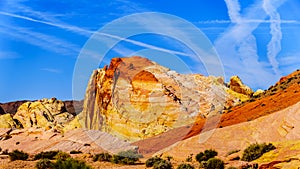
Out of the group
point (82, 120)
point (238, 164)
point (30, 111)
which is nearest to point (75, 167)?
point (238, 164)

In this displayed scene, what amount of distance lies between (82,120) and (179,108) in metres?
25.6

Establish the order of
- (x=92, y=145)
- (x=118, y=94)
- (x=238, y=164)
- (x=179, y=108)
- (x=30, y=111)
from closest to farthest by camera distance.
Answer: (x=238, y=164) < (x=92, y=145) < (x=179, y=108) < (x=118, y=94) < (x=30, y=111)

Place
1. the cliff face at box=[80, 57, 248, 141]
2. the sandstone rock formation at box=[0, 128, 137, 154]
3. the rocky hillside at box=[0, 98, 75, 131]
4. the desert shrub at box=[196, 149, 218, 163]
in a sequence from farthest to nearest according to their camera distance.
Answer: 1. the rocky hillside at box=[0, 98, 75, 131]
2. the cliff face at box=[80, 57, 248, 141]
3. the sandstone rock formation at box=[0, 128, 137, 154]
4. the desert shrub at box=[196, 149, 218, 163]

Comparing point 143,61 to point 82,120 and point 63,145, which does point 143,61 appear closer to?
point 82,120

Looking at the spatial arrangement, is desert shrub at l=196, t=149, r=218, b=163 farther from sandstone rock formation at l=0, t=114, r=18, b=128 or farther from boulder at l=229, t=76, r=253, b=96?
sandstone rock formation at l=0, t=114, r=18, b=128

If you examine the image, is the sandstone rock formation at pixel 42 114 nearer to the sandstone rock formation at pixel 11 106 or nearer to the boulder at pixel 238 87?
the boulder at pixel 238 87

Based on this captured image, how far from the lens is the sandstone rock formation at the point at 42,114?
102438 mm

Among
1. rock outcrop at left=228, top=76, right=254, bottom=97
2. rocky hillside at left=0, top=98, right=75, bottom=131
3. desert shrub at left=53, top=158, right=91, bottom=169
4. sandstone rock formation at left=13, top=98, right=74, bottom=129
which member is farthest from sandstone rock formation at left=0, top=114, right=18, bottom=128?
desert shrub at left=53, top=158, right=91, bottom=169

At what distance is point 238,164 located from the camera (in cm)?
Answer: 2094

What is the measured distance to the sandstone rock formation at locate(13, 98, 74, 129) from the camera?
336 feet

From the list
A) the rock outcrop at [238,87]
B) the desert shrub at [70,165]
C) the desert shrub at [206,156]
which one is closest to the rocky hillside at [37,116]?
the rock outcrop at [238,87]

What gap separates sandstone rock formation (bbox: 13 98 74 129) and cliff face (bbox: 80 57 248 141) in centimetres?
2446

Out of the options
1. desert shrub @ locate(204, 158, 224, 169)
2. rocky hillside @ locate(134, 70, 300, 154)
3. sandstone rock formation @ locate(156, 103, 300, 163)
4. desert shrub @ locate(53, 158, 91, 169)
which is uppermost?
rocky hillside @ locate(134, 70, 300, 154)

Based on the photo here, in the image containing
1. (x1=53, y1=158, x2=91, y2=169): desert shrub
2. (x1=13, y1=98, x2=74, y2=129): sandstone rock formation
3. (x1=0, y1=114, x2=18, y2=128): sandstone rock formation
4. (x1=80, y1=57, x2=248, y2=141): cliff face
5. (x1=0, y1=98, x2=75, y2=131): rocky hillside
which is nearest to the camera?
(x1=53, y1=158, x2=91, y2=169): desert shrub
